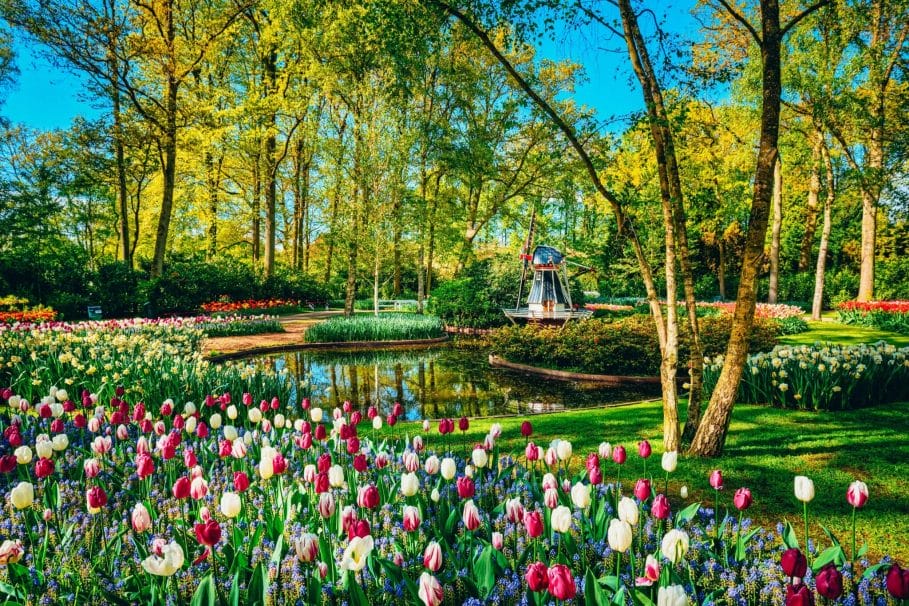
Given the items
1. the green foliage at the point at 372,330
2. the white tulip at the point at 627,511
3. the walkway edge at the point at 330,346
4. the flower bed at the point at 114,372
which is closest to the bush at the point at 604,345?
the walkway edge at the point at 330,346

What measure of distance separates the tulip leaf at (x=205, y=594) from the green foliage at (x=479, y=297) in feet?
60.9

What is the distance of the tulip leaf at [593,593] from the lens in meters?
1.86

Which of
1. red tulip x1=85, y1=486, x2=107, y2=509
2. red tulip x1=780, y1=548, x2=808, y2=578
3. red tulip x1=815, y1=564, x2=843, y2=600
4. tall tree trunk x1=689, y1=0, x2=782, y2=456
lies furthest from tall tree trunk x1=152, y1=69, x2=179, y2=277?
red tulip x1=815, y1=564, x2=843, y2=600

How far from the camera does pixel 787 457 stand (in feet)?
15.8

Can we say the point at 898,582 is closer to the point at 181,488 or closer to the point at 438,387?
the point at 181,488

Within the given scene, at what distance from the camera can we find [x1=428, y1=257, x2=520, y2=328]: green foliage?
2055 centimetres

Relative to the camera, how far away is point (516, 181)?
2772 cm

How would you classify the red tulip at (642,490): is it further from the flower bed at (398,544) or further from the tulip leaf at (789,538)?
the tulip leaf at (789,538)

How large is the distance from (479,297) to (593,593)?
18813 millimetres

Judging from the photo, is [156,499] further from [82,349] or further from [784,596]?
[82,349]

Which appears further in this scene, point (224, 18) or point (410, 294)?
point (410, 294)

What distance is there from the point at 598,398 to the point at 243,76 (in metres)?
24.9

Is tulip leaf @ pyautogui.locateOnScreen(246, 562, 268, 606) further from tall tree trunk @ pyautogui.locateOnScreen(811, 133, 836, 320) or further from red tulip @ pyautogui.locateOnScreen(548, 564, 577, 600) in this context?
tall tree trunk @ pyautogui.locateOnScreen(811, 133, 836, 320)

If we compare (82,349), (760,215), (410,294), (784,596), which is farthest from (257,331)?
(410,294)
